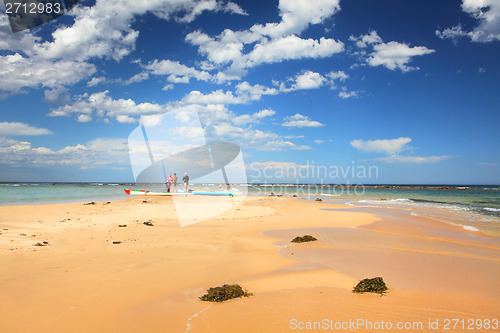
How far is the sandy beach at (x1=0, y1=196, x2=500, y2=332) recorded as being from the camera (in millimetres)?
3740

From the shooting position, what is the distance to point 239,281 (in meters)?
5.34

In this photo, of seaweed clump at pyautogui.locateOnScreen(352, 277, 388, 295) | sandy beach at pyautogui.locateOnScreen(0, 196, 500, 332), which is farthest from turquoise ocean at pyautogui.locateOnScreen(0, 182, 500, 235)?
seaweed clump at pyautogui.locateOnScreen(352, 277, 388, 295)

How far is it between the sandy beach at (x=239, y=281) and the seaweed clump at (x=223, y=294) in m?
0.13

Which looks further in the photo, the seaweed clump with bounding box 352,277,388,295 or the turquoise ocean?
the turquoise ocean

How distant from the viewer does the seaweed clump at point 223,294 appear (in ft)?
14.5

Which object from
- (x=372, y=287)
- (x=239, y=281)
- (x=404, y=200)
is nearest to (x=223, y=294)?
(x=239, y=281)

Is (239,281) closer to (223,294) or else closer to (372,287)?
(223,294)

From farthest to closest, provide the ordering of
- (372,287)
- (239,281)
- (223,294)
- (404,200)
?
(404,200), (239,281), (372,287), (223,294)

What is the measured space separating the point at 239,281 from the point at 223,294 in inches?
35.9

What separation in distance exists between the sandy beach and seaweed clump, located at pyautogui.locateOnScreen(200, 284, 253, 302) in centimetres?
13

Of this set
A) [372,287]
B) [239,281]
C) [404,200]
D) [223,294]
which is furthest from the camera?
[404,200]

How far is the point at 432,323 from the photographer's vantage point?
145 inches

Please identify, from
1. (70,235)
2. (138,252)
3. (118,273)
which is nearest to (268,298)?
(118,273)

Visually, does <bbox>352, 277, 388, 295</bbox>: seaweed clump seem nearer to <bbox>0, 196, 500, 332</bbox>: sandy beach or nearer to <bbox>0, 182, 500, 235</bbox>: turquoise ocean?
<bbox>0, 196, 500, 332</bbox>: sandy beach
